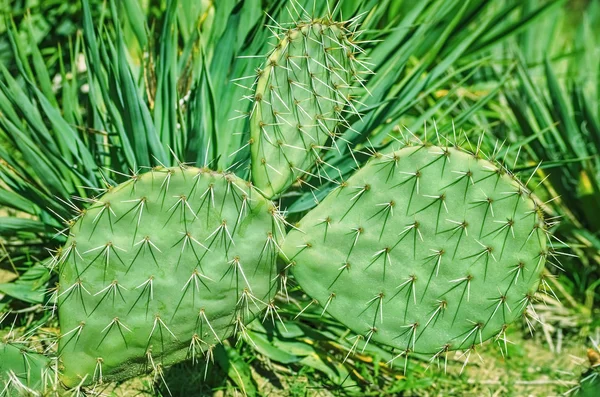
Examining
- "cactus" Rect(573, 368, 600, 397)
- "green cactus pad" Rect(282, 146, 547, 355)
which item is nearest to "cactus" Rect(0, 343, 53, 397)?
"green cactus pad" Rect(282, 146, 547, 355)

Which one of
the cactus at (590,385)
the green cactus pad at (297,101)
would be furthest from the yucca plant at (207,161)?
the cactus at (590,385)

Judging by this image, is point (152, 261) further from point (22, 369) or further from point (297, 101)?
point (297, 101)

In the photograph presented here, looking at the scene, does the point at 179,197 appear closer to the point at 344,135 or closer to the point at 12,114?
the point at 344,135

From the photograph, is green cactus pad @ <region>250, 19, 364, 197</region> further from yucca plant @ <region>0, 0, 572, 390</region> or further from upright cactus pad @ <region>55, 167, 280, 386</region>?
upright cactus pad @ <region>55, 167, 280, 386</region>

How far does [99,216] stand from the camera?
66.5 inches

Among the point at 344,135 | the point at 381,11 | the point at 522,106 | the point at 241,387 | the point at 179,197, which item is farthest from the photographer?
the point at 522,106

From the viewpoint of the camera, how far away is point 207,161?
2229mm

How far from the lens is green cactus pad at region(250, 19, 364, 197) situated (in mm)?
1844

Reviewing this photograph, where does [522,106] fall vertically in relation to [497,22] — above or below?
below

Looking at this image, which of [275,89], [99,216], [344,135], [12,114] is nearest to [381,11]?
[344,135]

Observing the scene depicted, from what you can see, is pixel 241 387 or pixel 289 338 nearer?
pixel 241 387

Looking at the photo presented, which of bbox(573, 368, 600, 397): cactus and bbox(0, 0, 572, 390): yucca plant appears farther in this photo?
bbox(573, 368, 600, 397): cactus

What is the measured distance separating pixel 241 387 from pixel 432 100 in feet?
5.92

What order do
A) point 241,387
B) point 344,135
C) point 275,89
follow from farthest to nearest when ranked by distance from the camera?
point 344,135, point 241,387, point 275,89
